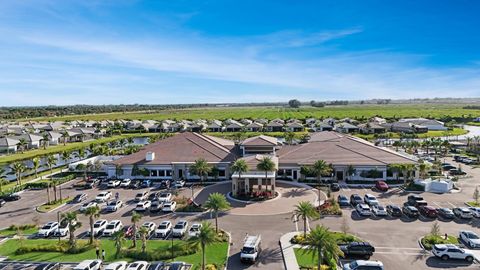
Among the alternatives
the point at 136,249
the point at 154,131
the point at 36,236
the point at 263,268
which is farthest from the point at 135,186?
the point at 154,131

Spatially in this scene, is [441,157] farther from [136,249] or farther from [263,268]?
[136,249]

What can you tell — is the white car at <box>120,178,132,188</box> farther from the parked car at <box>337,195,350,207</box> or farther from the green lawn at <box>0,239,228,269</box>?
the parked car at <box>337,195,350,207</box>

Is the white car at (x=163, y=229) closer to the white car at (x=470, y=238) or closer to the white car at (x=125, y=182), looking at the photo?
the white car at (x=125, y=182)

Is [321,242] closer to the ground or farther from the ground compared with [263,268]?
farther from the ground

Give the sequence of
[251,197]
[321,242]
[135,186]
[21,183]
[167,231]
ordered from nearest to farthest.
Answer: [321,242]
[167,231]
[251,197]
[135,186]
[21,183]

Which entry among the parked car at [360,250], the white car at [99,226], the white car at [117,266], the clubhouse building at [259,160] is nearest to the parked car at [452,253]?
the parked car at [360,250]

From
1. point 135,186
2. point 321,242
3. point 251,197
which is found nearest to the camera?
point 321,242

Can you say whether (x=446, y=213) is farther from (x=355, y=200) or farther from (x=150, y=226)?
(x=150, y=226)

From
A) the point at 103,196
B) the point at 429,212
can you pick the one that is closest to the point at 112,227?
the point at 103,196
